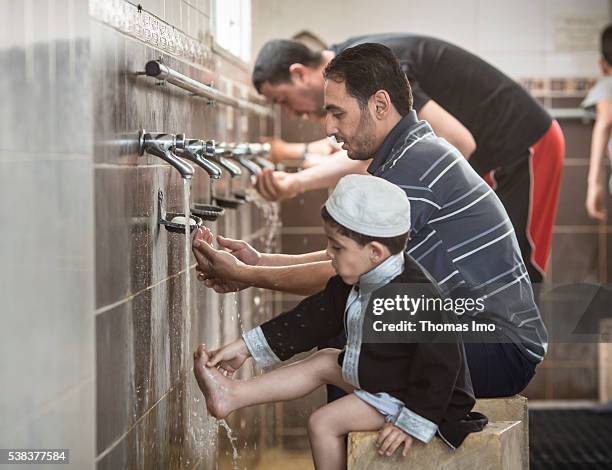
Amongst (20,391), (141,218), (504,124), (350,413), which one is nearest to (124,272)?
(141,218)

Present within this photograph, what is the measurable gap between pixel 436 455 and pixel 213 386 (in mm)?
310

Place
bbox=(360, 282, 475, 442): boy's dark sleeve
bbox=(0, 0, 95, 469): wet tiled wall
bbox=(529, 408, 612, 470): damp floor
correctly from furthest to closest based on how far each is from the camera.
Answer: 1. bbox=(529, 408, 612, 470): damp floor
2. bbox=(360, 282, 475, 442): boy's dark sleeve
3. bbox=(0, 0, 95, 469): wet tiled wall

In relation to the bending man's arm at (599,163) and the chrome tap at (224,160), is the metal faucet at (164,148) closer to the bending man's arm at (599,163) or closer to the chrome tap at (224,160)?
the chrome tap at (224,160)

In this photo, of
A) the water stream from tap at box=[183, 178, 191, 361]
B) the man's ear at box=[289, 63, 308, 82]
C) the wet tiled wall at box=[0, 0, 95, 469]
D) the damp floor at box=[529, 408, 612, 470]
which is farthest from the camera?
the damp floor at box=[529, 408, 612, 470]

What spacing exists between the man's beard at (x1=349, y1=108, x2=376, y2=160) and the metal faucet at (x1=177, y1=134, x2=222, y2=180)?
0.22 m

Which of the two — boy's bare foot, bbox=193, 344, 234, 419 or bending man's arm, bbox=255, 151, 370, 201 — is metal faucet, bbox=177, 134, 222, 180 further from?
boy's bare foot, bbox=193, 344, 234, 419

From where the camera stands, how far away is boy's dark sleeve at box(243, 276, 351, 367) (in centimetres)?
164

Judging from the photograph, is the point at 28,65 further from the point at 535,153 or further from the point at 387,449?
the point at 535,153

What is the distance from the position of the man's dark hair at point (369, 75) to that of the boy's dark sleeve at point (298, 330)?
0.26 m

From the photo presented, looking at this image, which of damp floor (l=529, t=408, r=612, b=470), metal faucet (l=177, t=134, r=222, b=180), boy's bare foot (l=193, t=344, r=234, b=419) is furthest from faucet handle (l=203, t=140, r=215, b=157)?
damp floor (l=529, t=408, r=612, b=470)

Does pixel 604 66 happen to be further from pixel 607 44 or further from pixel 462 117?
pixel 462 117

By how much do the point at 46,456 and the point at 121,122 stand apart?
0.42 meters

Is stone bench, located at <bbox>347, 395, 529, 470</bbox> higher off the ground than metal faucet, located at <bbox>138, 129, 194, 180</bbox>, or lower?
lower

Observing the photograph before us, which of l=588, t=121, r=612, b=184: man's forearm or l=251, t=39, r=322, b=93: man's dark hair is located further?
l=588, t=121, r=612, b=184: man's forearm
